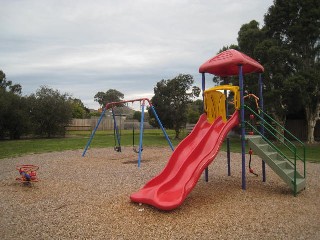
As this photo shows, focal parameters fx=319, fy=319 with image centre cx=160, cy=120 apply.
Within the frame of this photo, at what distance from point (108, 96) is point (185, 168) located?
312 feet

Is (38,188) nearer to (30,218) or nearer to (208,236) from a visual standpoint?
(30,218)

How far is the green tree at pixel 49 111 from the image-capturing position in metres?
30.3

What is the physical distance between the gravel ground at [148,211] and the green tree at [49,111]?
22055 millimetres

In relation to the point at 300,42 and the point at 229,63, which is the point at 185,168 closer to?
the point at 229,63

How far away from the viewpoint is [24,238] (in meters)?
4.70

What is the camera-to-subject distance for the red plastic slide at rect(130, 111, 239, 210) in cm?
603

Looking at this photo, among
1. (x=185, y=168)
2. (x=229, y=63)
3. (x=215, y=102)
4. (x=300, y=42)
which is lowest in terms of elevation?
(x=185, y=168)

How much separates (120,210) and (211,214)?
1.68m

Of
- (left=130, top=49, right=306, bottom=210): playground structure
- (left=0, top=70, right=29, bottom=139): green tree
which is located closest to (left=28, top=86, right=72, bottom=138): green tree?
(left=0, top=70, right=29, bottom=139): green tree

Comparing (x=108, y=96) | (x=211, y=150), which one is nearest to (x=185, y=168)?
(x=211, y=150)

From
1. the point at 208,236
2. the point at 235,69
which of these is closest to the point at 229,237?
the point at 208,236

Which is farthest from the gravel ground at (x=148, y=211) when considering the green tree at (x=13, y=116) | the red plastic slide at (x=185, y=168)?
the green tree at (x=13, y=116)

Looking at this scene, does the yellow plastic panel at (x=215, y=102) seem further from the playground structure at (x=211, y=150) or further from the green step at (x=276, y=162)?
the green step at (x=276, y=162)

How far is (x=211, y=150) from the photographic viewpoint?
6.83 metres
